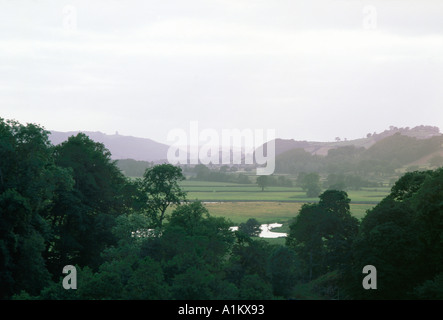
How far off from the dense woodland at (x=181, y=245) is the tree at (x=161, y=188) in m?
3.82

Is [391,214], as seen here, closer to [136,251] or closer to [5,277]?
[136,251]

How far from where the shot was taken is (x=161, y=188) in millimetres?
69562

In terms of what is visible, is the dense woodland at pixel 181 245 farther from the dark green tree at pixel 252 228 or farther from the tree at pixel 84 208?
the dark green tree at pixel 252 228

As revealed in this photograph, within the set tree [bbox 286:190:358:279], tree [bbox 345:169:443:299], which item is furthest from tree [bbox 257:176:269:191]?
tree [bbox 345:169:443:299]

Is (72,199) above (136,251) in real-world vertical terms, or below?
above

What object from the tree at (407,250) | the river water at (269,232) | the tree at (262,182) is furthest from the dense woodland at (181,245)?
the tree at (262,182)

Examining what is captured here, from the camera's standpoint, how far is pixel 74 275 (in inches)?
1465

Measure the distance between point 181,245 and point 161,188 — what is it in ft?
87.8

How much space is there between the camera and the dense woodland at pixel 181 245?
35.3 m

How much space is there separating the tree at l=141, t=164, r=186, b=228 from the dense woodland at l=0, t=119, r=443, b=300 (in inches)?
151

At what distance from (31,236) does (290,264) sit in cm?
2159
